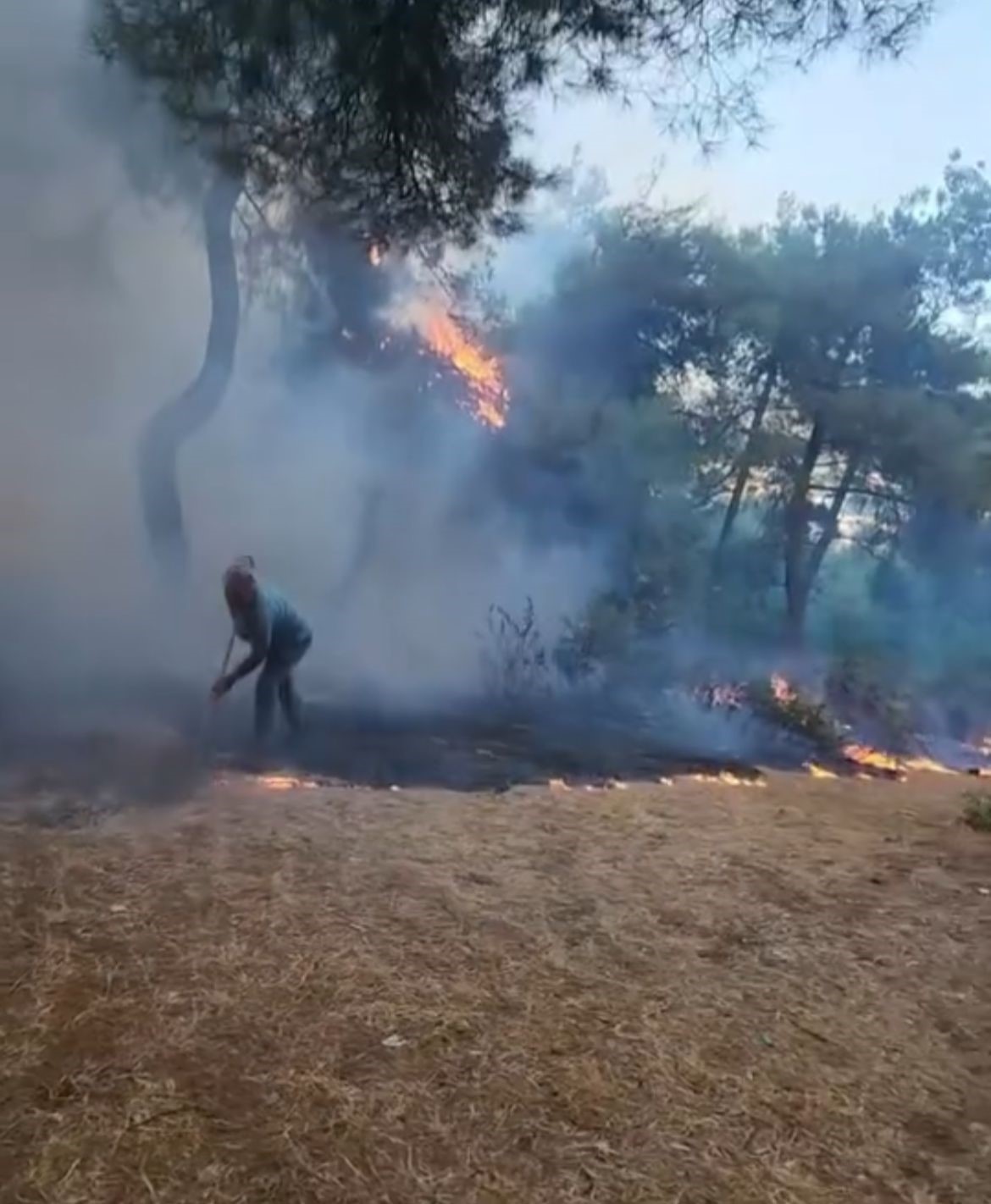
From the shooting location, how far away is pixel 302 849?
117 inches

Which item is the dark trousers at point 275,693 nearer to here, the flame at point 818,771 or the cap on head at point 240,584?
the cap on head at point 240,584

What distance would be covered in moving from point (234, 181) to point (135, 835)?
2.91m

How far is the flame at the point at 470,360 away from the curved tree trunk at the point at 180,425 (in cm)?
91

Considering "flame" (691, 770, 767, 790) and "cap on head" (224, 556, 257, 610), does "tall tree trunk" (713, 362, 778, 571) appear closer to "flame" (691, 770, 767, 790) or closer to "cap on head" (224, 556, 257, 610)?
"flame" (691, 770, 767, 790)

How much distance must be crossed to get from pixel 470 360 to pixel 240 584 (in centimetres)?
203

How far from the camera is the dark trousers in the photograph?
4.22 m

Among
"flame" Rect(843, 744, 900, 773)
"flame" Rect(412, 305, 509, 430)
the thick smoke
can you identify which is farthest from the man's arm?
"flame" Rect(843, 744, 900, 773)

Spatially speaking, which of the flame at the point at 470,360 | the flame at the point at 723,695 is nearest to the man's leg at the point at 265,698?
the flame at the point at 470,360

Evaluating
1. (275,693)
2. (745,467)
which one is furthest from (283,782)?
(745,467)

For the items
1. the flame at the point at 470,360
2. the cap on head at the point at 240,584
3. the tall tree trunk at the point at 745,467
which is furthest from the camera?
the tall tree trunk at the point at 745,467

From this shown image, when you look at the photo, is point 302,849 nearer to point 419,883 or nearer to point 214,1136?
point 419,883

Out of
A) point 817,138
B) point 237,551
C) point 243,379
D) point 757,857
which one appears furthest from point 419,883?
point 817,138

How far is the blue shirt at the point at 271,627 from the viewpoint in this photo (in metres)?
4.15

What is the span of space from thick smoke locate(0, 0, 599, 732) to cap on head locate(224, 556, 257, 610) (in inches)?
23.9
